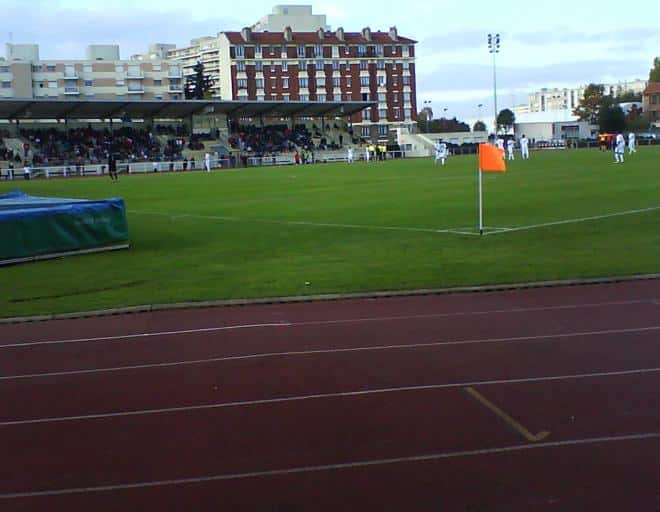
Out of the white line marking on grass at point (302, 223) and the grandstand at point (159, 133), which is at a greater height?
the grandstand at point (159, 133)

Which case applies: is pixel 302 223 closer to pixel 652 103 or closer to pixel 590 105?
pixel 652 103

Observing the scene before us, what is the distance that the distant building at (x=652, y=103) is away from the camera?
134625 mm

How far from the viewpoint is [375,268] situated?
14969 millimetres

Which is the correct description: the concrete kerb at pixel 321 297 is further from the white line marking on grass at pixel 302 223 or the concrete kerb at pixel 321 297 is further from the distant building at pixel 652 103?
the distant building at pixel 652 103

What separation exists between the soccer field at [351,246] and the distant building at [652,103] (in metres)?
109

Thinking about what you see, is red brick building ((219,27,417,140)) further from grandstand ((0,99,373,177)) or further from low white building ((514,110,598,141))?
grandstand ((0,99,373,177))

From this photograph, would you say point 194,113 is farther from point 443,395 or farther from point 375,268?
point 443,395

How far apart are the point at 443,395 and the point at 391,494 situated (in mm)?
2183

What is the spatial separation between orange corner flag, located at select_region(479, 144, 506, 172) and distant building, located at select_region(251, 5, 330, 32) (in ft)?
394

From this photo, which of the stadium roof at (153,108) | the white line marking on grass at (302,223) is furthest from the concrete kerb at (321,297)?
the stadium roof at (153,108)

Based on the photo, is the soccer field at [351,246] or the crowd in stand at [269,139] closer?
the soccer field at [351,246]

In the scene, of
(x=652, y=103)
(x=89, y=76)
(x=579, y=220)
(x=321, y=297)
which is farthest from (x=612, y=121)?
(x=321, y=297)

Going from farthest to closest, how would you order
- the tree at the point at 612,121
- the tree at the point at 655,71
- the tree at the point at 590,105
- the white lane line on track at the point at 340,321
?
the tree at the point at 655,71 → the tree at the point at 590,105 → the tree at the point at 612,121 → the white lane line on track at the point at 340,321

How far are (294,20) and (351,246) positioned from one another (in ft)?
402
